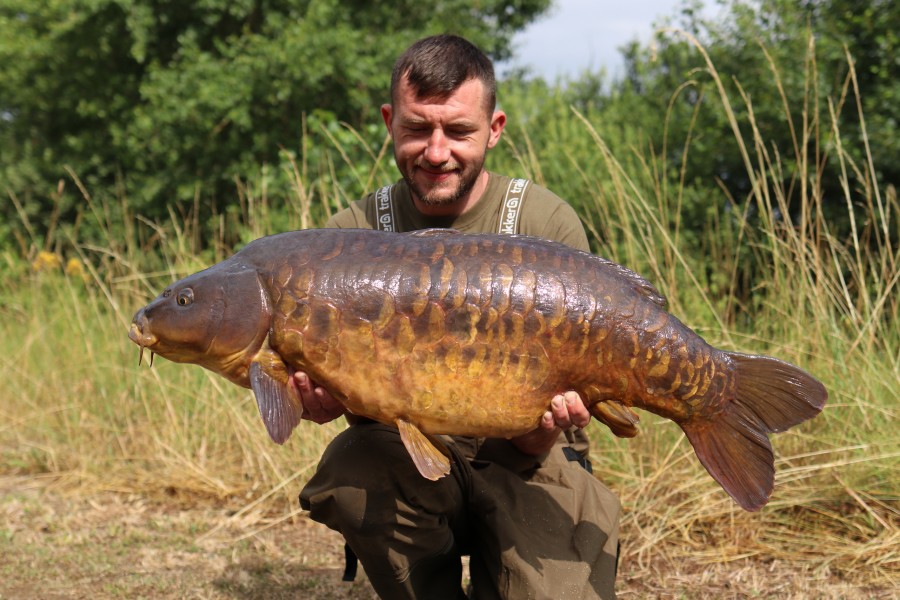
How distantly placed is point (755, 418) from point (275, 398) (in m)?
1.00

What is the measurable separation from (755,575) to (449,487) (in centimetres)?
113

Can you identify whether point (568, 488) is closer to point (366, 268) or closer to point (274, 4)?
point (366, 268)

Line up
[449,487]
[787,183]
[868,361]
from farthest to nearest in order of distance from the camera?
Answer: 1. [787,183]
2. [868,361]
3. [449,487]

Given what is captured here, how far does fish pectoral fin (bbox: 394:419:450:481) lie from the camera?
1.83 metres

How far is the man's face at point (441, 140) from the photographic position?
2340 millimetres

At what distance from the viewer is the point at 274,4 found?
31.4 ft

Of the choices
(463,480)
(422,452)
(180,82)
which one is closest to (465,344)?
(422,452)

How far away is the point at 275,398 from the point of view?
1.85 metres

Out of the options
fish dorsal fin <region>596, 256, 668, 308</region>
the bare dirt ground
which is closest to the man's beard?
fish dorsal fin <region>596, 256, 668, 308</region>

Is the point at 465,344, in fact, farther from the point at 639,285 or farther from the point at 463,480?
the point at 463,480

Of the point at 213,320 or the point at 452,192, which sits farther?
the point at 452,192

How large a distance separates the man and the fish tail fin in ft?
1.41

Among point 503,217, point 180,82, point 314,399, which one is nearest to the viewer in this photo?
point 314,399

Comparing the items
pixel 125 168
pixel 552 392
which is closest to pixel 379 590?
pixel 552 392
